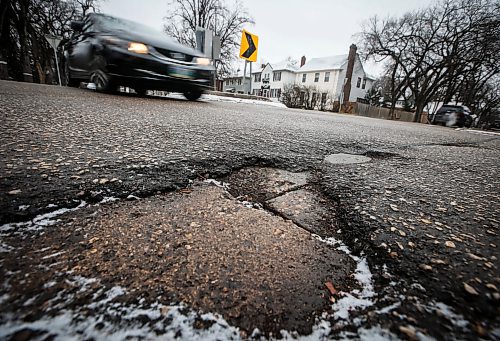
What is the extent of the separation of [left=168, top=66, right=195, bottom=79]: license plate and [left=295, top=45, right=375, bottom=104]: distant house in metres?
32.7

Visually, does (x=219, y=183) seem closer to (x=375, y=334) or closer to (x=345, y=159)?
(x=375, y=334)

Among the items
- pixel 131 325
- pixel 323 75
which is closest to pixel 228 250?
pixel 131 325

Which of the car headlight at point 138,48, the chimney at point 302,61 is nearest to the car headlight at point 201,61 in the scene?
the car headlight at point 138,48

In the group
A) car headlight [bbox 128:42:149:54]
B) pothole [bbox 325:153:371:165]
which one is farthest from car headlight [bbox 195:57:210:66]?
pothole [bbox 325:153:371:165]

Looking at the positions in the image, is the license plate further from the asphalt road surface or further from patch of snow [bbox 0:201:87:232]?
patch of snow [bbox 0:201:87:232]

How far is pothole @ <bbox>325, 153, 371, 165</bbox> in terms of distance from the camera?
1825 millimetres

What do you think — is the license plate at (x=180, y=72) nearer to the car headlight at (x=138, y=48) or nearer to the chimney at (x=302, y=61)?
the car headlight at (x=138, y=48)

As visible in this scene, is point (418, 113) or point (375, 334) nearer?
point (375, 334)

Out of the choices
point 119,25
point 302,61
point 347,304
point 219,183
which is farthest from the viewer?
point 302,61

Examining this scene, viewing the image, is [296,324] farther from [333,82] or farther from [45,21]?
[333,82]

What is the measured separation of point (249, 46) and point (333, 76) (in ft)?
97.0

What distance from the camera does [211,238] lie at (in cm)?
81

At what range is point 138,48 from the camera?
13.2 ft

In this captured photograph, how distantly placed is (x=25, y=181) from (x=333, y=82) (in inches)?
1577
